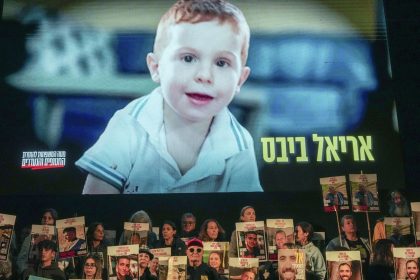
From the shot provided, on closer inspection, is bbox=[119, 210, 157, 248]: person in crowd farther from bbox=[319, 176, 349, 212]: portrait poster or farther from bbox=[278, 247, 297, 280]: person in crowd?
bbox=[319, 176, 349, 212]: portrait poster

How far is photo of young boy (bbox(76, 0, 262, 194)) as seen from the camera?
2914 mm

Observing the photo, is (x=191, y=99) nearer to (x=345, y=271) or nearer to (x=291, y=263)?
(x=291, y=263)

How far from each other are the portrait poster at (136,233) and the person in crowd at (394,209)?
1.18m

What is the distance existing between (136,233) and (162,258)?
0.19m

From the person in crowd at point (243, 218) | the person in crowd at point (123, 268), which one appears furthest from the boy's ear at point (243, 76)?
the person in crowd at point (123, 268)

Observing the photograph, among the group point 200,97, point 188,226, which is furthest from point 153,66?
point 188,226

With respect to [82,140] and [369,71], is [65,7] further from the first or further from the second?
[369,71]

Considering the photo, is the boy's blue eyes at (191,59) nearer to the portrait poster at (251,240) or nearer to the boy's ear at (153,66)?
the boy's ear at (153,66)

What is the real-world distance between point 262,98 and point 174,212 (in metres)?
0.79

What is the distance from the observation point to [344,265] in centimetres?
269

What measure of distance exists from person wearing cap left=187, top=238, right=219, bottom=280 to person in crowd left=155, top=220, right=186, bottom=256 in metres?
0.04

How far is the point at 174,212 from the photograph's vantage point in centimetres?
291

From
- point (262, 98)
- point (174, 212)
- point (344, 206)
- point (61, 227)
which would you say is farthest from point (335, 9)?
point (61, 227)

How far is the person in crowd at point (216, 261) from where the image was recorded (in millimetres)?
2742
